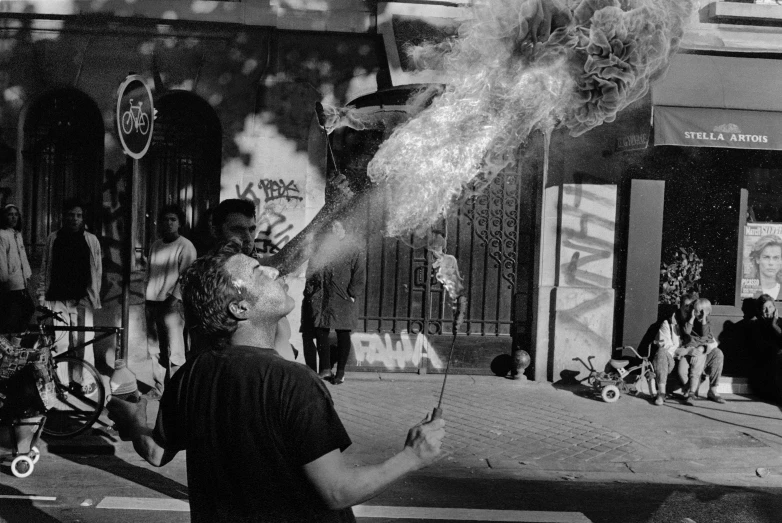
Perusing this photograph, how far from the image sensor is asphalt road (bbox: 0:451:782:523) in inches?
213

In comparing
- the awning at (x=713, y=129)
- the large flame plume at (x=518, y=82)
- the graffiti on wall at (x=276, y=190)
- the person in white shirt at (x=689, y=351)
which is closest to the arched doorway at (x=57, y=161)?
the graffiti on wall at (x=276, y=190)

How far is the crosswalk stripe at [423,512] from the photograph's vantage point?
5.42 meters

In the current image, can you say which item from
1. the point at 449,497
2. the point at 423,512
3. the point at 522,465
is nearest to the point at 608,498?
the point at 522,465

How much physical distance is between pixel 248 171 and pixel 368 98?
183 cm

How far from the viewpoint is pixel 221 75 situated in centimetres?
1026

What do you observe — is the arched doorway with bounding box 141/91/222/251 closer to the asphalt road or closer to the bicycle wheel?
the bicycle wheel

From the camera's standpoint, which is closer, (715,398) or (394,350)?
(715,398)

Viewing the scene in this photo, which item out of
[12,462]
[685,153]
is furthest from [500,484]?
[685,153]

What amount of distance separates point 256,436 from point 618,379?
798 centimetres

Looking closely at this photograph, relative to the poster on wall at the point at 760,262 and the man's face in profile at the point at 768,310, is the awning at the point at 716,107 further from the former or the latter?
the man's face in profile at the point at 768,310

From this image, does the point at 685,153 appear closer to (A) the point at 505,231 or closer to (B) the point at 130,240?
(A) the point at 505,231

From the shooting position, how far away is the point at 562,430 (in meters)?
8.05

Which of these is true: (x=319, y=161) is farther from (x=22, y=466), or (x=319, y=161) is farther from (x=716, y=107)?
(x=22, y=466)

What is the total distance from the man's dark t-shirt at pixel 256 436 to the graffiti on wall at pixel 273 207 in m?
7.84
